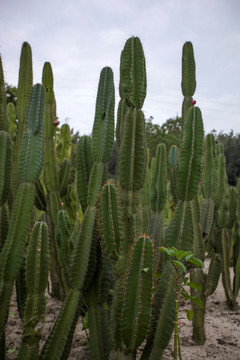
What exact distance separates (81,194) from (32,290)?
0.79 meters

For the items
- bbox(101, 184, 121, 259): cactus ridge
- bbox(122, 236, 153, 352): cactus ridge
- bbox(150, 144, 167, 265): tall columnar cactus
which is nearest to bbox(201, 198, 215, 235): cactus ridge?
bbox(150, 144, 167, 265): tall columnar cactus

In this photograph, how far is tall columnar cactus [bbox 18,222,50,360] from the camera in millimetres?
1839

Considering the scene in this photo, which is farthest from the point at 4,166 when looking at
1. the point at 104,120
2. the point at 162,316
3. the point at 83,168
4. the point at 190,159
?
the point at 162,316

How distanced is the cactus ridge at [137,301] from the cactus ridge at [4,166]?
1105 mm

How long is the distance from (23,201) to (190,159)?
1087mm

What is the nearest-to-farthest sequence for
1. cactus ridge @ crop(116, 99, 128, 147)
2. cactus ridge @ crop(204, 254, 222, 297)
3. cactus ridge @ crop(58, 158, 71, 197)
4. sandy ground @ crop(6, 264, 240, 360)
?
cactus ridge @ crop(116, 99, 128, 147), sandy ground @ crop(6, 264, 240, 360), cactus ridge @ crop(204, 254, 222, 297), cactus ridge @ crop(58, 158, 71, 197)

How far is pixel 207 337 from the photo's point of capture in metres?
3.16

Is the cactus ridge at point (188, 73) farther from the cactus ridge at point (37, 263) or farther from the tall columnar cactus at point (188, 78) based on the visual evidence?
the cactus ridge at point (37, 263)

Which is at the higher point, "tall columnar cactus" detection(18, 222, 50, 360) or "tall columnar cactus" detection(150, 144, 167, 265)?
"tall columnar cactus" detection(150, 144, 167, 265)

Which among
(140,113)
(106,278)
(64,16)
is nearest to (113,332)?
(106,278)

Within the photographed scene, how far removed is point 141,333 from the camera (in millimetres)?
1691

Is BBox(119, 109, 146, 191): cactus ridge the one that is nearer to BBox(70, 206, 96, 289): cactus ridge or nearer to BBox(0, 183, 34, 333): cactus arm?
BBox(70, 206, 96, 289): cactus ridge

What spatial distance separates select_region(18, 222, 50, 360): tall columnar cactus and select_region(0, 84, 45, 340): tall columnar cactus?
0.13 meters

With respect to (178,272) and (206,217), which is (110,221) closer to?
(178,272)
